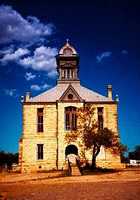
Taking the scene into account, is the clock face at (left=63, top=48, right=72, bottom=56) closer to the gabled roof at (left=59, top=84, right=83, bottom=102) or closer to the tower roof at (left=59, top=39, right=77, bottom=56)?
the tower roof at (left=59, top=39, right=77, bottom=56)

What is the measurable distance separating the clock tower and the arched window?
6.86 metres

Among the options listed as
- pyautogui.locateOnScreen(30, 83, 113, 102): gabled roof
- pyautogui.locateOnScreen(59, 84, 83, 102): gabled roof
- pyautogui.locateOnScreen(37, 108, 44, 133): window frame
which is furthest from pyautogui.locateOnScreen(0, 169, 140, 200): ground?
pyautogui.locateOnScreen(30, 83, 113, 102): gabled roof

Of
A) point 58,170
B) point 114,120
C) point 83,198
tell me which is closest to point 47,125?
point 58,170

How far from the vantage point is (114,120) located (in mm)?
47344

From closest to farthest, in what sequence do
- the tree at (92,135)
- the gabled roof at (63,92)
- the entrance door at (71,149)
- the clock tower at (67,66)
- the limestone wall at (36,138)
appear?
1. the tree at (92,135)
2. the limestone wall at (36,138)
3. the entrance door at (71,149)
4. the gabled roof at (63,92)
5. the clock tower at (67,66)

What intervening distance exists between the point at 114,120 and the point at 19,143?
48.1ft

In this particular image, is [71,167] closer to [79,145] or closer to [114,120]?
[79,145]

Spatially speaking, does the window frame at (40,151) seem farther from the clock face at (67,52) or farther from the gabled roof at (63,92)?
the clock face at (67,52)

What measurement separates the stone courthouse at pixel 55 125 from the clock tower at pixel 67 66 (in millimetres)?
4538

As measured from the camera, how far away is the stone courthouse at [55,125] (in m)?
A: 45.4

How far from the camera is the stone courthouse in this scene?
45438 mm

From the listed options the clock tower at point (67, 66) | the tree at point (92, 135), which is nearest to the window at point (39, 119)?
the tree at point (92, 135)

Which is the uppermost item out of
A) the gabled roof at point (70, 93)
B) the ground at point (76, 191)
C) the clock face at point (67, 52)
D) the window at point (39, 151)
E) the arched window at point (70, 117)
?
the clock face at point (67, 52)

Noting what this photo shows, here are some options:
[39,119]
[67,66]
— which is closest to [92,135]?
[39,119]
